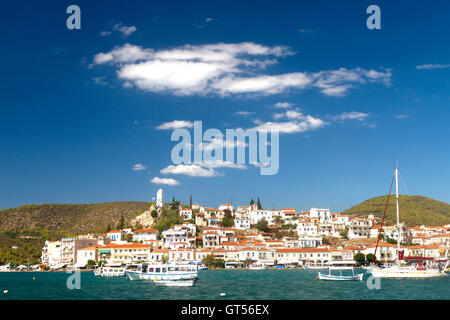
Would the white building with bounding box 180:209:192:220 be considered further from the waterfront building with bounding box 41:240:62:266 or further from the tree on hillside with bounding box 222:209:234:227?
the waterfront building with bounding box 41:240:62:266

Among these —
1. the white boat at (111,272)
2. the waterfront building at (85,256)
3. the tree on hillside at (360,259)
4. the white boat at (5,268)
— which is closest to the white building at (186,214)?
the waterfront building at (85,256)

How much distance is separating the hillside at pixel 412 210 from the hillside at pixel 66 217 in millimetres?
57677

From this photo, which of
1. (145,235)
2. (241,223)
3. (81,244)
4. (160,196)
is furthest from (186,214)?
(81,244)

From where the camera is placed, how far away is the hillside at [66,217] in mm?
109938

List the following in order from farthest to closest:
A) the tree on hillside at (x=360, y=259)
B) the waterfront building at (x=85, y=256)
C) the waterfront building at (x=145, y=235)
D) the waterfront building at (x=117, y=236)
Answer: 1. the waterfront building at (x=117, y=236)
2. the waterfront building at (x=145, y=235)
3. the waterfront building at (x=85, y=256)
4. the tree on hillside at (x=360, y=259)

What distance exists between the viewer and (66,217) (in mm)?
118000

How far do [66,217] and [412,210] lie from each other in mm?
89988

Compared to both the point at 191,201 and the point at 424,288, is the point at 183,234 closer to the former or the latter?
the point at 191,201

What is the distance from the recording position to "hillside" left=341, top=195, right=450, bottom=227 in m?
104

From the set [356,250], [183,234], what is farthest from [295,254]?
[183,234]

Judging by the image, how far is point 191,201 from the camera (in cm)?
9675

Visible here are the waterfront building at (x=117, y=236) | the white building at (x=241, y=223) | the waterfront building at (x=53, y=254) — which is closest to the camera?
the waterfront building at (x=53, y=254)

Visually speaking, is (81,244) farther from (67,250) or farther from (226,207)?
(226,207)

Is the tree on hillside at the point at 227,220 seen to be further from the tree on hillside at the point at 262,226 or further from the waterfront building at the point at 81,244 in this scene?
the waterfront building at the point at 81,244
